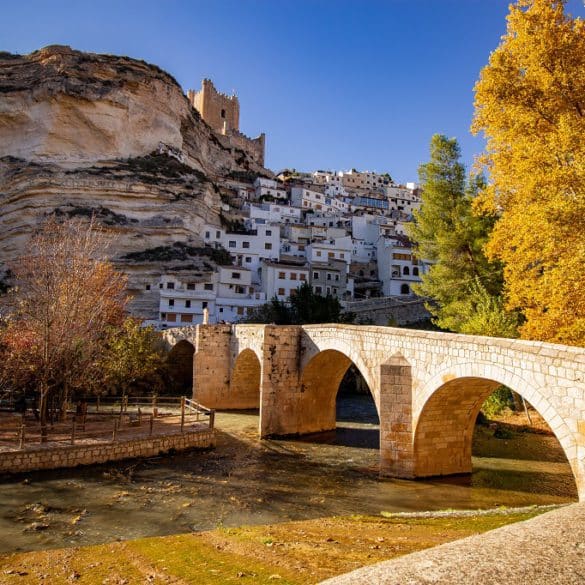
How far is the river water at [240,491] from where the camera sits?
34.9 feet

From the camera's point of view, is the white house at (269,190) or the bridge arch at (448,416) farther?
the white house at (269,190)

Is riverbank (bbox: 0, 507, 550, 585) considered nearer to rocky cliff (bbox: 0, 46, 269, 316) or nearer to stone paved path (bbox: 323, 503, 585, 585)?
stone paved path (bbox: 323, 503, 585, 585)

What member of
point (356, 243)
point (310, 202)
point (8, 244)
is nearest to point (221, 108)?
point (310, 202)

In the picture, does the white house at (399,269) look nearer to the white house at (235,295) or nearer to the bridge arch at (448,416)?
the white house at (235,295)

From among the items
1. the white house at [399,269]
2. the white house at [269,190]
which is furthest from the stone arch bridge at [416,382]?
the white house at [269,190]

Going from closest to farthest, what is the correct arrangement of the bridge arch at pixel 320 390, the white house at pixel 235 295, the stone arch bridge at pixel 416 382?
the stone arch bridge at pixel 416 382, the bridge arch at pixel 320 390, the white house at pixel 235 295

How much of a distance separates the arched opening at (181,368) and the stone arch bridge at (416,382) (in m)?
8.42

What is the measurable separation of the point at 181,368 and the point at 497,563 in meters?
34.6

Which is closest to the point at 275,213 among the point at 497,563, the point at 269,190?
the point at 269,190

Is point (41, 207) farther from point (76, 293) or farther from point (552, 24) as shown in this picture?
point (552, 24)

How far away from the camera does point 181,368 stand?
36.1 meters

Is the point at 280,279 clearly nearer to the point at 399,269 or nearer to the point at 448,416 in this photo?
the point at 399,269

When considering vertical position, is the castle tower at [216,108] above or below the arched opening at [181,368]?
above

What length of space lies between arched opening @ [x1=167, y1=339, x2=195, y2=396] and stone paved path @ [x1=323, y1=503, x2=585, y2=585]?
102 ft
